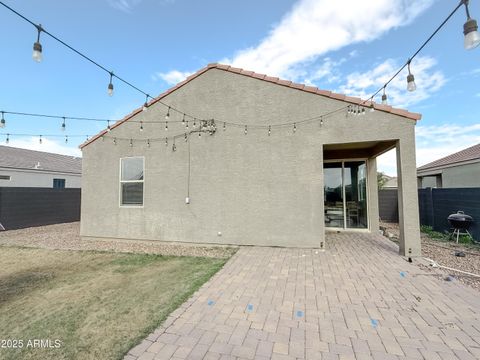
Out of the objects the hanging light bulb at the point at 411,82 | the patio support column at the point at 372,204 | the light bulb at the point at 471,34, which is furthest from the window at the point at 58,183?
the light bulb at the point at 471,34

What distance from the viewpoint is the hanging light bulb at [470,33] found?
99.1 inches

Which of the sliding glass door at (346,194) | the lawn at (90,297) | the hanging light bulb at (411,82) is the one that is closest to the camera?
the lawn at (90,297)

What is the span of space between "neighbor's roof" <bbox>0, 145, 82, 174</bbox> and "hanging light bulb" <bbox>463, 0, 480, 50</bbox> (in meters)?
24.0

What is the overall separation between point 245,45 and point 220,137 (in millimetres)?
4117

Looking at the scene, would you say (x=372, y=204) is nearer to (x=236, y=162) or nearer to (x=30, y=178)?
(x=236, y=162)

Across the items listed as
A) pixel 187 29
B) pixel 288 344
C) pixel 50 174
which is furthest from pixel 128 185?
pixel 50 174

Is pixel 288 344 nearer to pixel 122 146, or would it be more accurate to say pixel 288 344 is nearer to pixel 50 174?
pixel 122 146

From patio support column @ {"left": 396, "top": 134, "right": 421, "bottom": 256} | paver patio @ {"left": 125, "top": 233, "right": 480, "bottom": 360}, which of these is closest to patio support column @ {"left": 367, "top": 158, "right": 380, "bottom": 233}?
patio support column @ {"left": 396, "top": 134, "right": 421, "bottom": 256}

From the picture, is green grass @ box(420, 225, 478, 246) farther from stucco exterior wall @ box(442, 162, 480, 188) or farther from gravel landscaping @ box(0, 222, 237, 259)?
gravel landscaping @ box(0, 222, 237, 259)

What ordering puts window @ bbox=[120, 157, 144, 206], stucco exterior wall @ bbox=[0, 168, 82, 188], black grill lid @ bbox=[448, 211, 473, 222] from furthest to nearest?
1. stucco exterior wall @ bbox=[0, 168, 82, 188]
2. window @ bbox=[120, 157, 144, 206]
3. black grill lid @ bbox=[448, 211, 473, 222]

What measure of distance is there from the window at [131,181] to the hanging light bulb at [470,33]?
25.2 ft

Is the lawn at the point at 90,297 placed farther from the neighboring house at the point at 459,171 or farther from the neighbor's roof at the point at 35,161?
the neighbor's roof at the point at 35,161

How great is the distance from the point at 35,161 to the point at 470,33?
26334 mm

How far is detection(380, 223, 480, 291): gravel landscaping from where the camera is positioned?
4.47 metres
